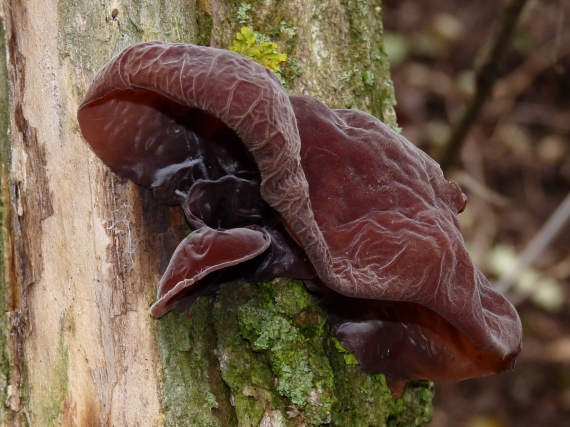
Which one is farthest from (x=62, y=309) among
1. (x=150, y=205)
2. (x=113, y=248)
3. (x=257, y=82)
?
(x=257, y=82)

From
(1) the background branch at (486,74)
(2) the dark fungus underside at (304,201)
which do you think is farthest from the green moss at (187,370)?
(1) the background branch at (486,74)

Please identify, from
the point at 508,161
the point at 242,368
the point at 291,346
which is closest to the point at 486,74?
the point at 291,346

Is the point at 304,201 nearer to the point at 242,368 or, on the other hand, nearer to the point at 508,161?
the point at 242,368

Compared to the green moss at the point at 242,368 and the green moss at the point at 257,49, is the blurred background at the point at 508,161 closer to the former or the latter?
the green moss at the point at 257,49

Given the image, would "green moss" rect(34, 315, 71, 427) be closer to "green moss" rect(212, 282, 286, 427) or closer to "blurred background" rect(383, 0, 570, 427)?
"green moss" rect(212, 282, 286, 427)

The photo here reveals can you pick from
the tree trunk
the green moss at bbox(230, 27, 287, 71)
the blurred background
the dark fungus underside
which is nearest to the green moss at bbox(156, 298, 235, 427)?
the tree trunk

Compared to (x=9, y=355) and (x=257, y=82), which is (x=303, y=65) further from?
(x=9, y=355)
